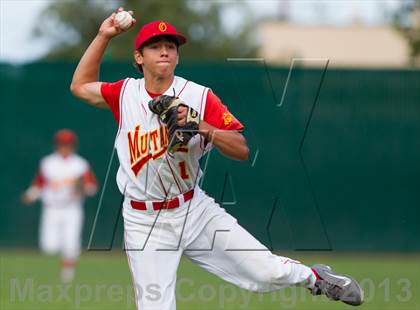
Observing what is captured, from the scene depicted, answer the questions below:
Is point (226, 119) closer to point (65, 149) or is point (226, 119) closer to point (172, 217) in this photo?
point (172, 217)

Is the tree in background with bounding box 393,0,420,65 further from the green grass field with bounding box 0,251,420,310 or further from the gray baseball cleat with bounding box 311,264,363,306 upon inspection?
the gray baseball cleat with bounding box 311,264,363,306

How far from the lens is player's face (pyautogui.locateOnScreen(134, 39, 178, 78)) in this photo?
6.62 meters

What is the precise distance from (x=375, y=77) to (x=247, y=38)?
24.5 m

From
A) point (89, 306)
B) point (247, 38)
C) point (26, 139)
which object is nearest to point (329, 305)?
point (89, 306)

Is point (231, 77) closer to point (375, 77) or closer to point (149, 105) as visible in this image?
point (375, 77)

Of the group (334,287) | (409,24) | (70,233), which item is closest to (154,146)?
(334,287)

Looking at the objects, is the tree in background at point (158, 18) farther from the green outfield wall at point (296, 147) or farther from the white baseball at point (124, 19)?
the white baseball at point (124, 19)

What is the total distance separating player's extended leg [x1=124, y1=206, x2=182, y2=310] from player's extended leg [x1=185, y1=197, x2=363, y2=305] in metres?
0.21

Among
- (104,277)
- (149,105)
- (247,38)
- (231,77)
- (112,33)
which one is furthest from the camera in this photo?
(247,38)

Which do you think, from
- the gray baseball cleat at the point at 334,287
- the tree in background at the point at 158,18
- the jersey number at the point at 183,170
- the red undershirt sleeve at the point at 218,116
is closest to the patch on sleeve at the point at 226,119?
the red undershirt sleeve at the point at 218,116

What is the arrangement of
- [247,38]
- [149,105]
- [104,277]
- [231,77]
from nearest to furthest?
[149,105] < [104,277] < [231,77] < [247,38]

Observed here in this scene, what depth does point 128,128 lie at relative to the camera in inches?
265

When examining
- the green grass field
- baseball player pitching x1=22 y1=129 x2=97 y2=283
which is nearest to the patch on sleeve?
the green grass field

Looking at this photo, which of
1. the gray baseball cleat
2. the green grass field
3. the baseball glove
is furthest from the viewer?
the green grass field
